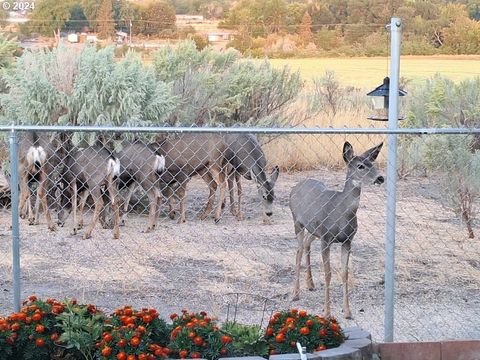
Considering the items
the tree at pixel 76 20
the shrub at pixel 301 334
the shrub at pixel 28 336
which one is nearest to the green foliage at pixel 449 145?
the shrub at pixel 301 334

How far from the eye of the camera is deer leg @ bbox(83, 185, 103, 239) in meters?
12.4

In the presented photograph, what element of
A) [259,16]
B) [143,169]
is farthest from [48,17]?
[143,169]

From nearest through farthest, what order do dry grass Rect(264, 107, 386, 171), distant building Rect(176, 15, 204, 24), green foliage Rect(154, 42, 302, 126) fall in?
green foliage Rect(154, 42, 302, 126) → dry grass Rect(264, 107, 386, 171) → distant building Rect(176, 15, 204, 24)

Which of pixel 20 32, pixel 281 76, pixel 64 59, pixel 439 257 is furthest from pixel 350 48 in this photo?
pixel 439 257

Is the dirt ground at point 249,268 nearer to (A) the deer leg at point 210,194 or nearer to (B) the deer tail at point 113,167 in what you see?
(A) the deer leg at point 210,194

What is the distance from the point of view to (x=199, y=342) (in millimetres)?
6145

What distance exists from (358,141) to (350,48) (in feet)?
92.5

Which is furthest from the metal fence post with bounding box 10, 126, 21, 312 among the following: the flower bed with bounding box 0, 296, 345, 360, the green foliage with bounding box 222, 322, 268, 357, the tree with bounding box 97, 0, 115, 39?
the tree with bounding box 97, 0, 115, 39

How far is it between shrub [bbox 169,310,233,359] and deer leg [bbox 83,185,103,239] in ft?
20.4

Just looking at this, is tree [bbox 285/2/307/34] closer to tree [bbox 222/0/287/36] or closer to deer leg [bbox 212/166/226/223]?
tree [bbox 222/0/287/36]

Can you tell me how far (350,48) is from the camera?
150 feet

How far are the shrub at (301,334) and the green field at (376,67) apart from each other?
78.3 feet

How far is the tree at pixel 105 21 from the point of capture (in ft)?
135

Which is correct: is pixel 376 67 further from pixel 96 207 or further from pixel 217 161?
pixel 96 207
